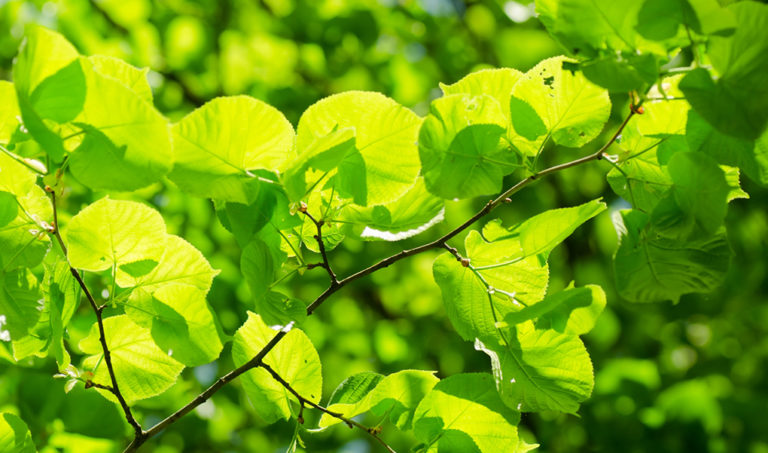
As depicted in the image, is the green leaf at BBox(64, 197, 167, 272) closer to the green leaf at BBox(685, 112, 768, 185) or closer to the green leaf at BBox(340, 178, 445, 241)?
the green leaf at BBox(340, 178, 445, 241)

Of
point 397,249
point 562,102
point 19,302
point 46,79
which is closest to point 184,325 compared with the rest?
point 19,302

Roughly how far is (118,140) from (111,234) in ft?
0.47

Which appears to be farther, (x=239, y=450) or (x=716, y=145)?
(x=239, y=450)

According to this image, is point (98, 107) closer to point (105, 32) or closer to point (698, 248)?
point (698, 248)

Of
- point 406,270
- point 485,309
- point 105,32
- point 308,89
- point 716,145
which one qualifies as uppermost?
point 716,145

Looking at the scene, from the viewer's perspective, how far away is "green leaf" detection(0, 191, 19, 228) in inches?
24.6

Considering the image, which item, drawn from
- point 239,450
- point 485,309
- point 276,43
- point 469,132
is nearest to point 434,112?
point 469,132

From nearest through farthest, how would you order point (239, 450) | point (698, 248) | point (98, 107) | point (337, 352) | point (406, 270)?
1. point (98, 107)
2. point (698, 248)
3. point (239, 450)
4. point (337, 352)
5. point (406, 270)

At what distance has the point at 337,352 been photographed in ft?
7.82

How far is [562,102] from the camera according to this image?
0.64 metres

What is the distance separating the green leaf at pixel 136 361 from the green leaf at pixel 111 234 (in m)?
0.10

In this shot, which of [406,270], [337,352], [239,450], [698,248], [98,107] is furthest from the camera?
[406,270]

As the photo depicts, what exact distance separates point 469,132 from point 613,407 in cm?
187

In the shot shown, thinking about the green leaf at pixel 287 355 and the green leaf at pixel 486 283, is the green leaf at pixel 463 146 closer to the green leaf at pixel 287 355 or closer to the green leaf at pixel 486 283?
the green leaf at pixel 486 283
